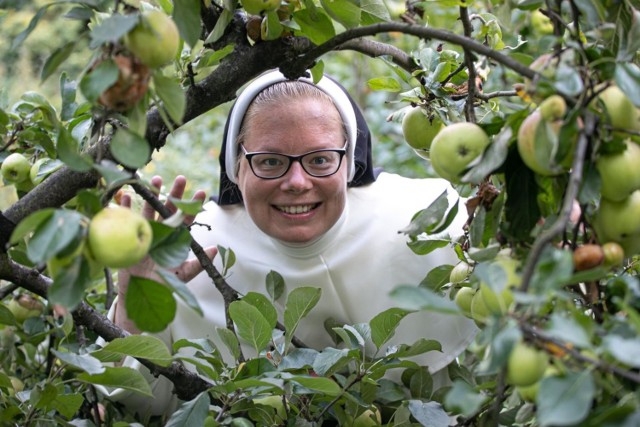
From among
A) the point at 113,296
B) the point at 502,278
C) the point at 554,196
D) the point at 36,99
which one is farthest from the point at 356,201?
the point at 502,278

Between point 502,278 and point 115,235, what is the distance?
293mm

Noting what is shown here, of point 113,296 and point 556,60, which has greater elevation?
point 556,60

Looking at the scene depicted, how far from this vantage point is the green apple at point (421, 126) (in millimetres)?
1106

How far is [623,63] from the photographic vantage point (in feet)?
2.29

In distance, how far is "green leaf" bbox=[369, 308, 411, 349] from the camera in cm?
106

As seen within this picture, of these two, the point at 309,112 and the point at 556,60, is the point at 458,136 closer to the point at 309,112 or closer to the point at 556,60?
the point at 556,60

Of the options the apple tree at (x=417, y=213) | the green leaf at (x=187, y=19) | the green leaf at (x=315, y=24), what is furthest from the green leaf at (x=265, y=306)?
the green leaf at (x=187, y=19)

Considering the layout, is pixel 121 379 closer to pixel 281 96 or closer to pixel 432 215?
pixel 432 215

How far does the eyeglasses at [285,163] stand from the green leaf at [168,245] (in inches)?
30.6

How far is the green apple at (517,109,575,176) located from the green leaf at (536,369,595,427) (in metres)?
0.19

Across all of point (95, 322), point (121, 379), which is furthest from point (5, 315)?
point (121, 379)

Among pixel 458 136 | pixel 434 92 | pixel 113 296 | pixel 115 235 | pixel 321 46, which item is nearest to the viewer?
pixel 115 235

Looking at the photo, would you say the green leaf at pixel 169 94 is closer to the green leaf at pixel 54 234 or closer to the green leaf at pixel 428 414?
the green leaf at pixel 54 234

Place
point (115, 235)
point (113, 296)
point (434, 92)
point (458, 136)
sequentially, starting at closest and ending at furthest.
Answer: point (115, 235), point (458, 136), point (434, 92), point (113, 296)
